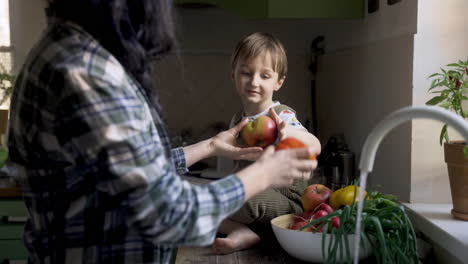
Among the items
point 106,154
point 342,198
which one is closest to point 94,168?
point 106,154

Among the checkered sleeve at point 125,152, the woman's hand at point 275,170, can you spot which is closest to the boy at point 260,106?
the woman's hand at point 275,170

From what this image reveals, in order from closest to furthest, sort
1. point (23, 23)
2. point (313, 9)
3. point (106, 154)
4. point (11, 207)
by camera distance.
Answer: point (106, 154) → point (313, 9) → point (11, 207) → point (23, 23)

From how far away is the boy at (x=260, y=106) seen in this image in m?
1.23

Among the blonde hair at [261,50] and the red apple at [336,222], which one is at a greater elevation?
the blonde hair at [261,50]

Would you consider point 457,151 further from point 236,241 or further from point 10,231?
point 10,231

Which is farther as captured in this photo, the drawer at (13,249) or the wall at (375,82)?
the drawer at (13,249)

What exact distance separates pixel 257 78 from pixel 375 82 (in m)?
A: 0.47

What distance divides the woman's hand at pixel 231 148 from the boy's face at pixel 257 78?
0.25 metres

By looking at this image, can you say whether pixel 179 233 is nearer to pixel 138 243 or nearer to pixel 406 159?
pixel 138 243

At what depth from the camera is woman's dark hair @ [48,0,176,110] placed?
0.63 metres

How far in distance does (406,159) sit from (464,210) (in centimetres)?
24

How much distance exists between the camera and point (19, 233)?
6.22ft

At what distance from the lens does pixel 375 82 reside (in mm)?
1604

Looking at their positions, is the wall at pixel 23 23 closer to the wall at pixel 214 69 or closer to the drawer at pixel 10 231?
the wall at pixel 214 69
